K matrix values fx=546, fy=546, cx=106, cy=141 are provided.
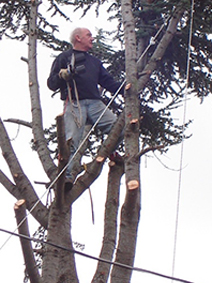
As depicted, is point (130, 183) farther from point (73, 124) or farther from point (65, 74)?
point (65, 74)

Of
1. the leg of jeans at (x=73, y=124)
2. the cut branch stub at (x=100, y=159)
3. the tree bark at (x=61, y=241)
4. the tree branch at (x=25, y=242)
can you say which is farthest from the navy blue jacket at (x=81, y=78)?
the tree branch at (x=25, y=242)

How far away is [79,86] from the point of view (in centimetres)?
566

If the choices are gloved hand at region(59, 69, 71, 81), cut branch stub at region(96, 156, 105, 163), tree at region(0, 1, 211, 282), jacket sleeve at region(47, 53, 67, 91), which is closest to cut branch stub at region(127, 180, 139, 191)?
tree at region(0, 1, 211, 282)

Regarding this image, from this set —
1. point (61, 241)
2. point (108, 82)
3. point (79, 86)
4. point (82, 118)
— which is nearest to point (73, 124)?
point (82, 118)

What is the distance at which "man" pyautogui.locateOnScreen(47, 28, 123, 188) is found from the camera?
5.48 m

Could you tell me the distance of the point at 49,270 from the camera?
15.7ft

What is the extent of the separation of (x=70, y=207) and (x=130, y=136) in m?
0.88

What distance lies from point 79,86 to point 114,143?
74 centimetres

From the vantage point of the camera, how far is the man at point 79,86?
5.48 meters

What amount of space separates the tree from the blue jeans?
0.71ft

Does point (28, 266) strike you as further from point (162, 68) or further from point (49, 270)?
point (162, 68)

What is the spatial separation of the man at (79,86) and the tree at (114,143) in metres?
0.27

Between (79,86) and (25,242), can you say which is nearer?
(25,242)

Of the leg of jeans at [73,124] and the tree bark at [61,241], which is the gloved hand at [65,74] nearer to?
the leg of jeans at [73,124]
